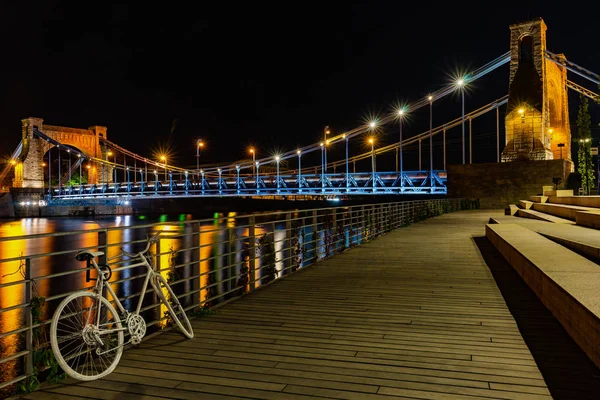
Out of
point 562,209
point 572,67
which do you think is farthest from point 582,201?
point 572,67

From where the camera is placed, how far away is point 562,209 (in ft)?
46.1

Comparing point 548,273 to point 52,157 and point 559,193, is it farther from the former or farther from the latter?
point 52,157

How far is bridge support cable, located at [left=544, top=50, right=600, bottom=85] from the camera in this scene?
3028 cm

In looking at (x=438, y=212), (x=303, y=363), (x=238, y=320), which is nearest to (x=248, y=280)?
(x=238, y=320)

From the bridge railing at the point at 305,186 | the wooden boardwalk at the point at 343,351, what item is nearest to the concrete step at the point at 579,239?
the wooden boardwalk at the point at 343,351

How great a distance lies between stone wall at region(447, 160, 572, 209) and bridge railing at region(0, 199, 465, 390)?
1.60 m

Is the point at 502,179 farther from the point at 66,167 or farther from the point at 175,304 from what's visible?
the point at 66,167

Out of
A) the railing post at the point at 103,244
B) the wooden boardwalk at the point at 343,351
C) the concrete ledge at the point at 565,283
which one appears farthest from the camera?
the railing post at the point at 103,244

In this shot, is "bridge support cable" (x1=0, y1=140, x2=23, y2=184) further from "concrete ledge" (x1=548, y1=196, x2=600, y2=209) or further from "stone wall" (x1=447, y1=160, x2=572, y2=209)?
"concrete ledge" (x1=548, y1=196, x2=600, y2=209)

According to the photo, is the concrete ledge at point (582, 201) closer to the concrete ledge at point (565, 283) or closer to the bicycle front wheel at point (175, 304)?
the concrete ledge at point (565, 283)

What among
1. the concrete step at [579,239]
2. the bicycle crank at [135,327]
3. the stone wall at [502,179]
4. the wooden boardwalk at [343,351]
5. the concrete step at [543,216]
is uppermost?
the stone wall at [502,179]

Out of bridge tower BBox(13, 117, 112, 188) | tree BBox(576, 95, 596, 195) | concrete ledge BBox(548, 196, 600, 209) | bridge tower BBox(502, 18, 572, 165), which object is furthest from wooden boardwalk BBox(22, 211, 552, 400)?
bridge tower BBox(13, 117, 112, 188)

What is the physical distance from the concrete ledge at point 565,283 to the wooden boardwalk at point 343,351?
444 millimetres

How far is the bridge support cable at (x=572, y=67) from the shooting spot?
30281 millimetres
